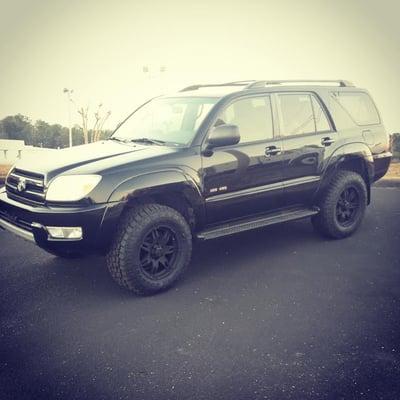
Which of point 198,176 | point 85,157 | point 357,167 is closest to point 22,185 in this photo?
point 85,157

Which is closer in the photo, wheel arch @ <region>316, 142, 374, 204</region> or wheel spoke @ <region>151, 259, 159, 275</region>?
wheel spoke @ <region>151, 259, 159, 275</region>

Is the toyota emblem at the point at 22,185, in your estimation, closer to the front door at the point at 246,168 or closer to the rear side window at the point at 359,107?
the front door at the point at 246,168

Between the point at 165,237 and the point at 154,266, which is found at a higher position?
the point at 165,237

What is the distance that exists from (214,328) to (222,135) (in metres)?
1.68

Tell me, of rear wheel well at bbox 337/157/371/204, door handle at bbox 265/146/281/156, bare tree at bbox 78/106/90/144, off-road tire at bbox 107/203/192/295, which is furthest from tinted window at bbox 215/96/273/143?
bare tree at bbox 78/106/90/144

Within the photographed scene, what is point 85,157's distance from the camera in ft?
12.2

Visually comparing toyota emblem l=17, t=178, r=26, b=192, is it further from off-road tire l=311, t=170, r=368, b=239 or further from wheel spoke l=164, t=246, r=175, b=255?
off-road tire l=311, t=170, r=368, b=239

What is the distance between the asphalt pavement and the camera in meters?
2.38

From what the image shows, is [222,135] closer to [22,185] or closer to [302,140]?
[302,140]

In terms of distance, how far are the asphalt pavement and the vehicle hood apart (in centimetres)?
111

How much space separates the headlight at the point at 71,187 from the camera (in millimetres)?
3250

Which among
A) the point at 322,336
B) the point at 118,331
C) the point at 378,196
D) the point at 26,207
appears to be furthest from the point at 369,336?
the point at 378,196

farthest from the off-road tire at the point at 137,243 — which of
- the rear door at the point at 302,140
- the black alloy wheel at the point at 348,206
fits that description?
the black alloy wheel at the point at 348,206

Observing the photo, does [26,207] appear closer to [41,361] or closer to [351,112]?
[41,361]
